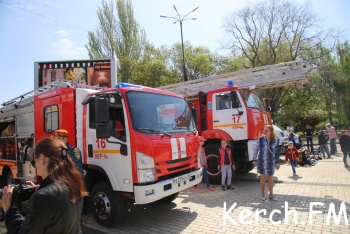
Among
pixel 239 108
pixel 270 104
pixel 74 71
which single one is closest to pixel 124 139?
pixel 239 108

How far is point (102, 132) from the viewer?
186 inches

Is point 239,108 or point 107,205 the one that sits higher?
point 239,108

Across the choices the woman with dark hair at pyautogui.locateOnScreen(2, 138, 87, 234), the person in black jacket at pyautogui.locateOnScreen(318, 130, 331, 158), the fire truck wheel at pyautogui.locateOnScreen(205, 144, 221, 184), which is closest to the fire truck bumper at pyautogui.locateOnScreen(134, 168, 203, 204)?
the woman with dark hair at pyautogui.locateOnScreen(2, 138, 87, 234)

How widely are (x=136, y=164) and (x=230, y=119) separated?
180 inches

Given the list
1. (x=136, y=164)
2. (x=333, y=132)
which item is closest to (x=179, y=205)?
(x=136, y=164)

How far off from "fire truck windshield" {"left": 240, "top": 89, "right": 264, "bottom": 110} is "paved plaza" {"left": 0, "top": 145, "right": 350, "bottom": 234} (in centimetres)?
246

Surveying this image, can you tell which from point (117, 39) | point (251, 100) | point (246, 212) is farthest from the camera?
point (117, 39)

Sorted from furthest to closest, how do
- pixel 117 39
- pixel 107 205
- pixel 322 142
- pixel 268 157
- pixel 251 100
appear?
pixel 117 39, pixel 322 142, pixel 251 100, pixel 268 157, pixel 107 205

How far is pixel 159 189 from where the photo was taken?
476 centimetres

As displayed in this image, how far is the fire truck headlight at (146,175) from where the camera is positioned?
15.3 feet

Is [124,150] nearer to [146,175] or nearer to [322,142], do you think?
[146,175]

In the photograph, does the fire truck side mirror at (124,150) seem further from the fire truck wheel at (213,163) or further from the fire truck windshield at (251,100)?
the fire truck windshield at (251,100)

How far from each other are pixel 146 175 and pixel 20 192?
272 centimetres

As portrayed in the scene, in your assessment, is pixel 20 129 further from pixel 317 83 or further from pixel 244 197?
pixel 317 83
